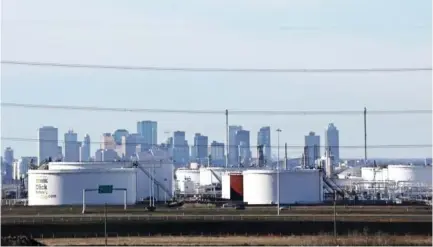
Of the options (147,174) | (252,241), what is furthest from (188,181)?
(252,241)

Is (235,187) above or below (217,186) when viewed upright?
above

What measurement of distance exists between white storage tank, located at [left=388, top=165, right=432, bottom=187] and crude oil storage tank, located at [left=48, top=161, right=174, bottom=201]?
2404cm

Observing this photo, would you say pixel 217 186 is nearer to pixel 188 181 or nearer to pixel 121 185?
pixel 188 181

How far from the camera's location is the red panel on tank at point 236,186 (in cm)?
9106

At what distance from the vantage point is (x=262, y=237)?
45812 mm

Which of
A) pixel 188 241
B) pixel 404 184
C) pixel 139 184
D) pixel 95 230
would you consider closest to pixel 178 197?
pixel 139 184

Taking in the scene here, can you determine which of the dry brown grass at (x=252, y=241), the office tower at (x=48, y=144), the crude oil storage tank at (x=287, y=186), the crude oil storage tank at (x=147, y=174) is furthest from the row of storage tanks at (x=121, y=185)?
the office tower at (x=48, y=144)

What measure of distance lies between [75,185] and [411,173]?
3894 cm

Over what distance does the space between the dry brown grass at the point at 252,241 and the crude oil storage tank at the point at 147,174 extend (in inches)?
1827

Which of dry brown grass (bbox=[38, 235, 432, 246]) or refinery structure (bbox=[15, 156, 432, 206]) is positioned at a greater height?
refinery structure (bbox=[15, 156, 432, 206])

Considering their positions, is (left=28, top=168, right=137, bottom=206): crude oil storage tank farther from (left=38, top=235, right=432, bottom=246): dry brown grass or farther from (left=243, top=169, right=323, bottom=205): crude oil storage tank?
(left=38, top=235, right=432, bottom=246): dry brown grass

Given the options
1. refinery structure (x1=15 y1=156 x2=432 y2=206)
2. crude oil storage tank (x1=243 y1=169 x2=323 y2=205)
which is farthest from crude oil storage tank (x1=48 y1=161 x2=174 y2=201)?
crude oil storage tank (x1=243 y1=169 x2=323 y2=205)

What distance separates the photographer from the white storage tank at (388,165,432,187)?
103875mm

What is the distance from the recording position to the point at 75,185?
82.2 meters
